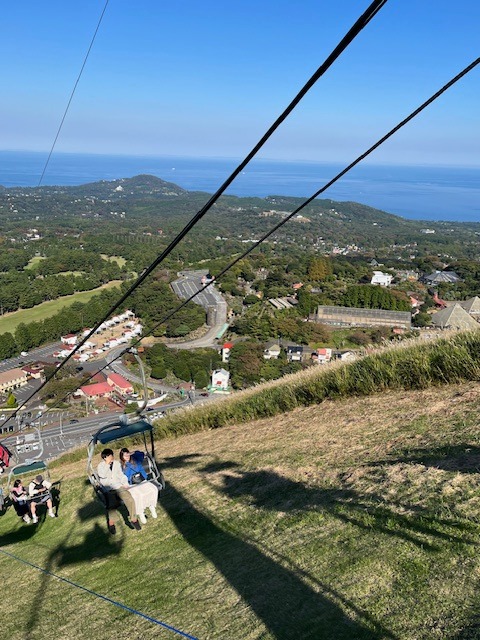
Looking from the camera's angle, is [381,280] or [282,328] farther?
[381,280]

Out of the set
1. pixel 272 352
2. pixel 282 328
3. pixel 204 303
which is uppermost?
pixel 204 303

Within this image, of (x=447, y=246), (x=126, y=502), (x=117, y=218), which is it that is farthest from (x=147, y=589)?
(x=117, y=218)

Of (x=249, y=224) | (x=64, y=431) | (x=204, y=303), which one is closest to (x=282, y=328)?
(x=204, y=303)

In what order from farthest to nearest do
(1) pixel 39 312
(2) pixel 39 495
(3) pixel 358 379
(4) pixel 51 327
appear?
1. (1) pixel 39 312
2. (4) pixel 51 327
3. (3) pixel 358 379
4. (2) pixel 39 495

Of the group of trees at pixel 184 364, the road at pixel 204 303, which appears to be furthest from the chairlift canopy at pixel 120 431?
the road at pixel 204 303

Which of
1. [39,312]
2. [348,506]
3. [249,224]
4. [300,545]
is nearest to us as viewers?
[300,545]

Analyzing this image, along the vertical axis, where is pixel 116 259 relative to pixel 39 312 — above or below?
above

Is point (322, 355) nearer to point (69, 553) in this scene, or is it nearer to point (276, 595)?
point (69, 553)

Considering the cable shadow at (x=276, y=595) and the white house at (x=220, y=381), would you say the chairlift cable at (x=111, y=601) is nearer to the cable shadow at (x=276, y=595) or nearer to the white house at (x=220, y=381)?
the cable shadow at (x=276, y=595)
